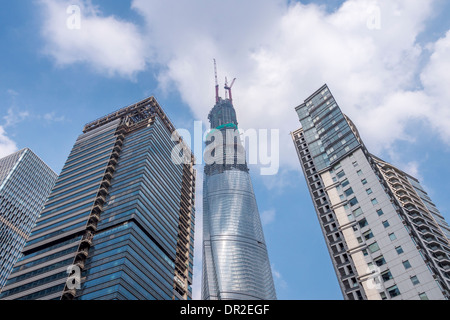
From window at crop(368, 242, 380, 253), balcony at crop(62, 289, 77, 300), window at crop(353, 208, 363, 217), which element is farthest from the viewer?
balcony at crop(62, 289, 77, 300)

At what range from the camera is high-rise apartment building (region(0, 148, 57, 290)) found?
541 feet

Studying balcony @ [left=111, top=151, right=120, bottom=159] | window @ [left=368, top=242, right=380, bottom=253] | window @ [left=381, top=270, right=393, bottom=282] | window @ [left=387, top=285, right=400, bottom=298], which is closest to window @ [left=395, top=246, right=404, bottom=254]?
window @ [left=368, top=242, right=380, bottom=253]

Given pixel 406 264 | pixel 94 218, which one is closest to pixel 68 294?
pixel 94 218

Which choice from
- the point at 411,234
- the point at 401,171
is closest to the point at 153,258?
the point at 411,234

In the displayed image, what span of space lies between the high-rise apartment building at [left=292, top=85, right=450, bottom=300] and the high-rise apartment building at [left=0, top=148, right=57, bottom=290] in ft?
441

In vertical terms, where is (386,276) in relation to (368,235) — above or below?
below

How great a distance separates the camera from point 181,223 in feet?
399

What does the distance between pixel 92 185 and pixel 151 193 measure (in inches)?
666

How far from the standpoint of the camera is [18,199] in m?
177

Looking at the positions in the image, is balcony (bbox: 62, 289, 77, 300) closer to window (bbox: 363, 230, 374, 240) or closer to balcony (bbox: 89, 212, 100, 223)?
balcony (bbox: 89, 212, 100, 223)

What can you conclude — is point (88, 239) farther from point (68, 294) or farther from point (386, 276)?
point (386, 276)

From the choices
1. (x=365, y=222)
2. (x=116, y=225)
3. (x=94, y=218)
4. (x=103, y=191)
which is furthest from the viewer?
(x=103, y=191)

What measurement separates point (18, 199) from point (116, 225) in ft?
349
